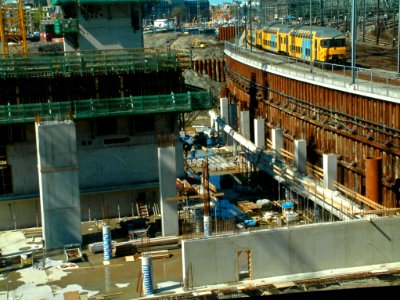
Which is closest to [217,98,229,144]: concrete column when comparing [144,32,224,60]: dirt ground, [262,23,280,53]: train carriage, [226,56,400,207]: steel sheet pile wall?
[226,56,400,207]: steel sheet pile wall

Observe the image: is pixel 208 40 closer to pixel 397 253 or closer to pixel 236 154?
pixel 236 154

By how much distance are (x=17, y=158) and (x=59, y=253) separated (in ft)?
15.9

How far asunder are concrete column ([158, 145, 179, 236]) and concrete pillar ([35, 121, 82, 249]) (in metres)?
2.81

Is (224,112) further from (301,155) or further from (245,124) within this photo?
(301,155)

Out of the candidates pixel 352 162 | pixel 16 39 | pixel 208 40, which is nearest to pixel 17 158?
pixel 352 162

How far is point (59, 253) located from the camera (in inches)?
884

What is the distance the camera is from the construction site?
19.3m

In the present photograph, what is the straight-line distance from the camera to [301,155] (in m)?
28.4

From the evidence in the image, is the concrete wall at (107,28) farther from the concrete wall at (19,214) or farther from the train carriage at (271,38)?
the train carriage at (271,38)

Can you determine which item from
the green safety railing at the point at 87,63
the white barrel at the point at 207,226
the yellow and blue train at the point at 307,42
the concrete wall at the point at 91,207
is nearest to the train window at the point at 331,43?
→ the yellow and blue train at the point at 307,42

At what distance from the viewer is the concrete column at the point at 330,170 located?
25500mm

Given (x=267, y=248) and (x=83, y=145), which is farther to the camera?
(x=83, y=145)

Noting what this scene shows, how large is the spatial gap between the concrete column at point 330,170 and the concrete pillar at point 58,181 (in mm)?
9248

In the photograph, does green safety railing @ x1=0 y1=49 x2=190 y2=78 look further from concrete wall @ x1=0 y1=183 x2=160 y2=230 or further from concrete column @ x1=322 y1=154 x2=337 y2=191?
concrete column @ x1=322 y1=154 x2=337 y2=191
